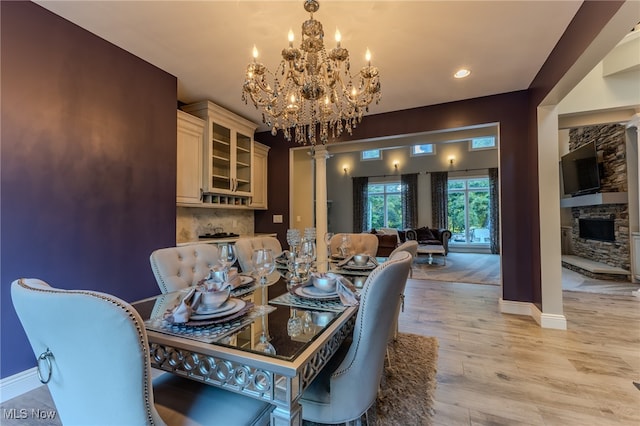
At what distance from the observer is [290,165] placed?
4551 mm

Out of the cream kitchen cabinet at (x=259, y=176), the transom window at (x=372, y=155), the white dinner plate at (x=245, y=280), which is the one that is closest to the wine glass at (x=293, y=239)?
→ the white dinner plate at (x=245, y=280)

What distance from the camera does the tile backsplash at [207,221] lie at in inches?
137

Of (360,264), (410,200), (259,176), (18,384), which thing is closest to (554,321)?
(360,264)

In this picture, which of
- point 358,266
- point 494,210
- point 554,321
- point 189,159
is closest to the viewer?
point 358,266

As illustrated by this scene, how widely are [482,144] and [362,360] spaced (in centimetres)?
975

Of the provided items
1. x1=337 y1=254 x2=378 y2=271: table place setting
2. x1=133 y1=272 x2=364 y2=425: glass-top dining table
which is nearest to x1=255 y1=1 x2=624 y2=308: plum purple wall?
x1=337 y1=254 x2=378 y2=271: table place setting

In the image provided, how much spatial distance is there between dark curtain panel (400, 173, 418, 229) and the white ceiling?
6653 millimetres

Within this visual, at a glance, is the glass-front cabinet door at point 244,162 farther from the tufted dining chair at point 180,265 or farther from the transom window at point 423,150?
the transom window at point 423,150

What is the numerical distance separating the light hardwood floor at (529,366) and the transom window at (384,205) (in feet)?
21.3

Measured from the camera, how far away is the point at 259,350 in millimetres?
891

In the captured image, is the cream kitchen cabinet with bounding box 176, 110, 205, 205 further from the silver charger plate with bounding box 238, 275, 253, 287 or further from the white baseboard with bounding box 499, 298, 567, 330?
the white baseboard with bounding box 499, 298, 567, 330

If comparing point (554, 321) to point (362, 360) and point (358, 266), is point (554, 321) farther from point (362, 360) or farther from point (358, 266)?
point (362, 360)

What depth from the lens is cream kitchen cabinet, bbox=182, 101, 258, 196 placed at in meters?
3.41

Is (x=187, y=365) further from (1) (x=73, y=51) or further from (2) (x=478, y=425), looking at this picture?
(1) (x=73, y=51)
